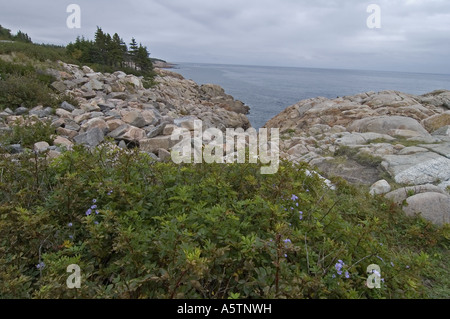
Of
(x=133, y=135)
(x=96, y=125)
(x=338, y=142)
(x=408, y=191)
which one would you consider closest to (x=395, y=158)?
(x=408, y=191)

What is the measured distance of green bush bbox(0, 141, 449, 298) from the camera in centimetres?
199

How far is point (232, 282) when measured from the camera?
7.18 feet

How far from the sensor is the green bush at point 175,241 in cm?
199

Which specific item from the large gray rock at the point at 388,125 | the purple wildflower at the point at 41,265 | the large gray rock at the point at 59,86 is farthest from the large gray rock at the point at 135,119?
the large gray rock at the point at 388,125

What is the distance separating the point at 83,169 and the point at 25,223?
102 cm

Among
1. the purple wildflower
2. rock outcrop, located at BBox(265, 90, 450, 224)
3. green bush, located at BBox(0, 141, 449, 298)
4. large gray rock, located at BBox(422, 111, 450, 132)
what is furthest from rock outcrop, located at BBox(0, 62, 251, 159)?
large gray rock, located at BBox(422, 111, 450, 132)

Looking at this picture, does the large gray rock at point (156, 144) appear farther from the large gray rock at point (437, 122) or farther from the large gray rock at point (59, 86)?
the large gray rock at point (437, 122)

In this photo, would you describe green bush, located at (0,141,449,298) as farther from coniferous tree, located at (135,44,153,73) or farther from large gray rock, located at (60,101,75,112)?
coniferous tree, located at (135,44,153,73)

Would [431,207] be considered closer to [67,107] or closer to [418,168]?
[418,168]

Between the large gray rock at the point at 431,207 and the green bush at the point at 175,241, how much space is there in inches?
66.2

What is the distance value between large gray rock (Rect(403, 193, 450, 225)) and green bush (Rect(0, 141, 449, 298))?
1.68 meters

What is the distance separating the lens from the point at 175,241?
2.04 meters
